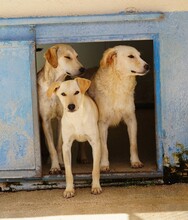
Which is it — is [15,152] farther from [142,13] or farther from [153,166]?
[142,13]

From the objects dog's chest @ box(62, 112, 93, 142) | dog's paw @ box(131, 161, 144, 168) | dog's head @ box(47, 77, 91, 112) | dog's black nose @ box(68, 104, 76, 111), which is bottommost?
dog's paw @ box(131, 161, 144, 168)

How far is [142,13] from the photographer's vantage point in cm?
582

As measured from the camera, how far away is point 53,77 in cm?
633

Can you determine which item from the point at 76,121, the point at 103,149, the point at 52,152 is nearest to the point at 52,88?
the point at 76,121

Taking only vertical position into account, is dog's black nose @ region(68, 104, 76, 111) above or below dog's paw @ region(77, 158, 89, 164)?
above

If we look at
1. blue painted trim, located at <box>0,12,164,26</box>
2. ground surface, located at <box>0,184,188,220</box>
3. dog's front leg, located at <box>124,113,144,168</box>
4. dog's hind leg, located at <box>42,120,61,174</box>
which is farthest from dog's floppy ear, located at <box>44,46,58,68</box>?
ground surface, located at <box>0,184,188,220</box>

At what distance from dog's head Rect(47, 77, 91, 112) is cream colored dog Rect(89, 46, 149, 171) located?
722 millimetres

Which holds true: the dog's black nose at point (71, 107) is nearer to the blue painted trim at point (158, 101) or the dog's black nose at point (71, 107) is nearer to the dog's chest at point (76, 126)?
the dog's chest at point (76, 126)

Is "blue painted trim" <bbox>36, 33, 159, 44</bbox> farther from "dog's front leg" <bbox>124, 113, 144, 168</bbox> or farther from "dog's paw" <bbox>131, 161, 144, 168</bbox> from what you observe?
"dog's paw" <bbox>131, 161, 144, 168</bbox>

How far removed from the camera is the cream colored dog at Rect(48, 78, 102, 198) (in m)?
5.64

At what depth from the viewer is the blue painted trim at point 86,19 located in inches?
229

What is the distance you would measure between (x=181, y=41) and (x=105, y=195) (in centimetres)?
190

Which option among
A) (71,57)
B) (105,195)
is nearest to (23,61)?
(71,57)

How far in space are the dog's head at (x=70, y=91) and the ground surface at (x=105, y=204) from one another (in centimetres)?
98
